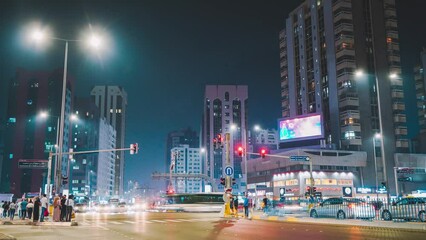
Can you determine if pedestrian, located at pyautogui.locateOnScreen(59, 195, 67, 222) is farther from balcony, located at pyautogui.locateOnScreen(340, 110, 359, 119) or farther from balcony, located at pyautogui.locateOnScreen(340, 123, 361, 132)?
balcony, located at pyautogui.locateOnScreen(340, 123, 361, 132)

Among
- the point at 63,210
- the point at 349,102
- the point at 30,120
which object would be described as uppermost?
the point at 30,120

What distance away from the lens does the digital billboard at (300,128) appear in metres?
97.3

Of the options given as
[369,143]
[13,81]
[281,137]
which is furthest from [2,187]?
[369,143]

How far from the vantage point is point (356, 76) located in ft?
331

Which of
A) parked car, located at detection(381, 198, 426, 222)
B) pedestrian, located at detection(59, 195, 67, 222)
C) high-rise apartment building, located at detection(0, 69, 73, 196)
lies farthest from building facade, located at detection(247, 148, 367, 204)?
high-rise apartment building, located at detection(0, 69, 73, 196)

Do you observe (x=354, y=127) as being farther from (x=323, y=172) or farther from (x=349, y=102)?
(x=323, y=172)

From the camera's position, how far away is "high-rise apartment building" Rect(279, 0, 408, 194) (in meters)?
103

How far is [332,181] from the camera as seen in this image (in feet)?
326

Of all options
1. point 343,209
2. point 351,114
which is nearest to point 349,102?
point 351,114

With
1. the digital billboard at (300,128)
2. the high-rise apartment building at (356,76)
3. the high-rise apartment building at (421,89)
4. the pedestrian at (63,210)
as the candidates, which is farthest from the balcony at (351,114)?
the pedestrian at (63,210)

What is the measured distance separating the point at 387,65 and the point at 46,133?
105 m

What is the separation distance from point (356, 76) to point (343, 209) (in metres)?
77.2

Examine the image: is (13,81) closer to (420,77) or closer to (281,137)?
(281,137)

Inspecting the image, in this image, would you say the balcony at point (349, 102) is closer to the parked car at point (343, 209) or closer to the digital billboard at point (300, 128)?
the digital billboard at point (300, 128)
